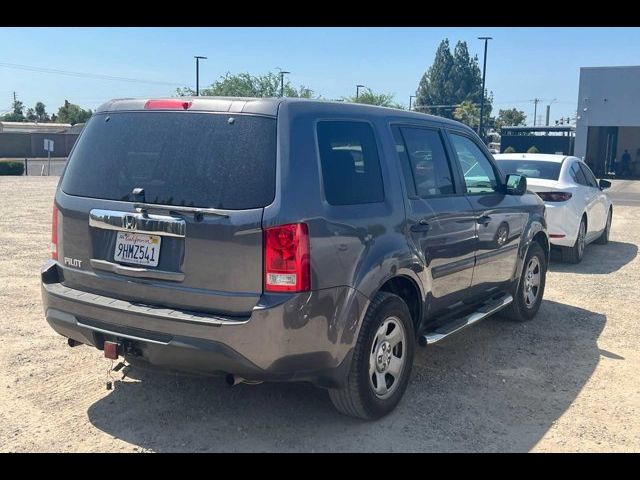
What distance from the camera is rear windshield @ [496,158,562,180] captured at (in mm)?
9320

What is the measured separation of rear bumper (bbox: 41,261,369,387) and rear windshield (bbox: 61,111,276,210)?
606mm

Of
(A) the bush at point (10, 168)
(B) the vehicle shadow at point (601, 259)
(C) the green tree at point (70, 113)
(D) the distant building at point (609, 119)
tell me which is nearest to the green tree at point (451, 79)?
(C) the green tree at point (70, 113)

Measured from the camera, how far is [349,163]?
12.6 feet

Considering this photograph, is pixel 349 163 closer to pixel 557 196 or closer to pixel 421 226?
pixel 421 226

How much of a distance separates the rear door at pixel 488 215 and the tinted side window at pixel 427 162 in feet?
0.87

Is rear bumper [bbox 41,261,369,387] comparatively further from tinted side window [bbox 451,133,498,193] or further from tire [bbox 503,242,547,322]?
tire [bbox 503,242,547,322]

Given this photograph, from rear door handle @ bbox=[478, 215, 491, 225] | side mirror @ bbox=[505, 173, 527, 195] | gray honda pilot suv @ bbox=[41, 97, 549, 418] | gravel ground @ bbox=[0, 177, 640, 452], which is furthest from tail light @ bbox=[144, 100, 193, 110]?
side mirror @ bbox=[505, 173, 527, 195]

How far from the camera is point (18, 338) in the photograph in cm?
538

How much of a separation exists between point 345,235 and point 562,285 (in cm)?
539

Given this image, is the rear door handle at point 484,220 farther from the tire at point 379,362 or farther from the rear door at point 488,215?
the tire at point 379,362

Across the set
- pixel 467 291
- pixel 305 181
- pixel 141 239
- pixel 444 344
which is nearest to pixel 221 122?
pixel 305 181

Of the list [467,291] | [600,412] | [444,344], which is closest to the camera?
[600,412]

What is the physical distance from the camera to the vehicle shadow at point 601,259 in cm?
913
